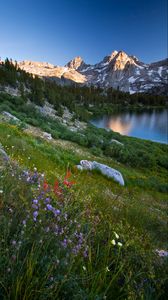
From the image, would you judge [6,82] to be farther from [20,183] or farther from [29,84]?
[20,183]

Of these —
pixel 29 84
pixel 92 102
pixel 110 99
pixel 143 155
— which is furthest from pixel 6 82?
pixel 110 99

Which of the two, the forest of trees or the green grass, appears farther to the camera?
the forest of trees

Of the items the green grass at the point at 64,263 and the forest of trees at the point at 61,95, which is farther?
the forest of trees at the point at 61,95

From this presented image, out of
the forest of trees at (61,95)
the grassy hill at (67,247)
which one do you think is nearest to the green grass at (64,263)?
the grassy hill at (67,247)

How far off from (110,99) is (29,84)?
76.6m

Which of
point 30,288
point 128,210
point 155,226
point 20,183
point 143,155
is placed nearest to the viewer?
point 30,288

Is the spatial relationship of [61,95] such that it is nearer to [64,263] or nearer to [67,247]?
[67,247]

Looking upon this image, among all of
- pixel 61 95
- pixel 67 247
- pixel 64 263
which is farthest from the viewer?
pixel 61 95

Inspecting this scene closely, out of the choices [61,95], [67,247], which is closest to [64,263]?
[67,247]

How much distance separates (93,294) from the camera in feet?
5.55

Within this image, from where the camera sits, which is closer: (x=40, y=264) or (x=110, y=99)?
(x=40, y=264)

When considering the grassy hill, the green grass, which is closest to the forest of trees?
the grassy hill

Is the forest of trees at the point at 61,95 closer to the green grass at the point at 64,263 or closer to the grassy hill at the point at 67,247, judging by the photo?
the grassy hill at the point at 67,247

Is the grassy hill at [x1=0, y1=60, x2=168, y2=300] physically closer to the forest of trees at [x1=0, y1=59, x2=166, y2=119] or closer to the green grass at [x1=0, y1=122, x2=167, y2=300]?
the green grass at [x1=0, y1=122, x2=167, y2=300]
